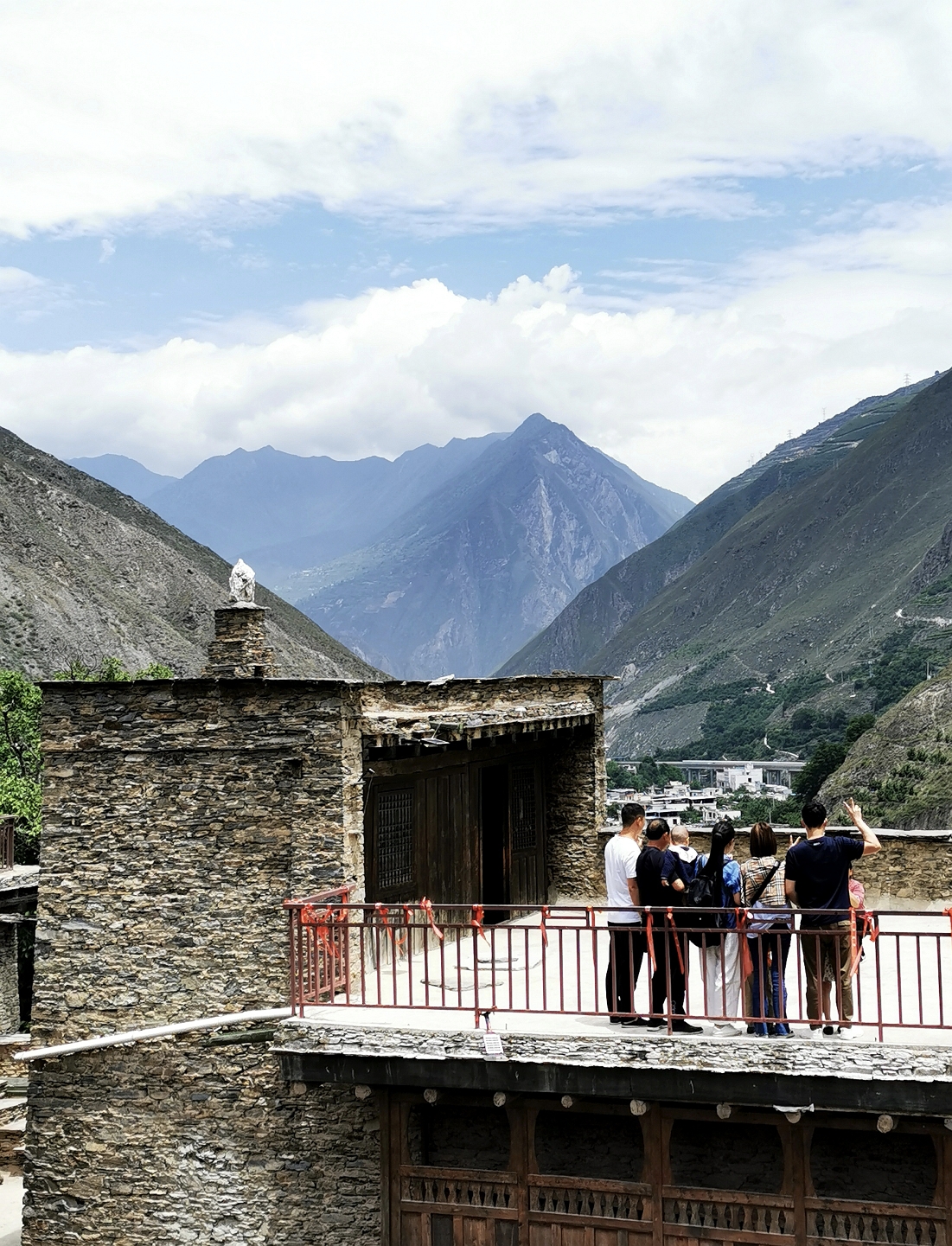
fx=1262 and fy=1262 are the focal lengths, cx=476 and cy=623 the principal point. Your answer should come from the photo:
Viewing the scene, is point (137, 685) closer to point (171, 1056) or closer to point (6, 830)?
point (171, 1056)

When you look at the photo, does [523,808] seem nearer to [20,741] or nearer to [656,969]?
[656,969]

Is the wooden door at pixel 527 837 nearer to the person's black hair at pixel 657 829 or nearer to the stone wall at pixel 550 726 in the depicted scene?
the stone wall at pixel 550 726

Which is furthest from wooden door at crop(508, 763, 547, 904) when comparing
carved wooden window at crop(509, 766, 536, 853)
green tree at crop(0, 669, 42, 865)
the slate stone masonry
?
green tree at crop(0, 669, 42, 865)

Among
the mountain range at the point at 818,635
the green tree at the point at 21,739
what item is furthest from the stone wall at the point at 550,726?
the mountain range at the point at 818,635

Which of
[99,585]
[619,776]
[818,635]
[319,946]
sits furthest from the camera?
[818,635]

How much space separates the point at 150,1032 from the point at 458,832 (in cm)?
493

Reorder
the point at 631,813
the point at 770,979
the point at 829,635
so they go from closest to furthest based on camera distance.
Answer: the point at 770,979 < the point at 631,813 < the point at 829,635

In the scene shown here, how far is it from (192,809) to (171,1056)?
2.55 metres

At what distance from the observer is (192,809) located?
13.4 meters

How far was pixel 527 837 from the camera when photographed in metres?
18.5

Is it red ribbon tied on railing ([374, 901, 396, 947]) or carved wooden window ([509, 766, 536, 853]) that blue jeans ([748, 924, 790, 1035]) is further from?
carved wooden window ([509, 766, 536, 853])

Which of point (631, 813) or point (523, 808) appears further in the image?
point (523, 808)

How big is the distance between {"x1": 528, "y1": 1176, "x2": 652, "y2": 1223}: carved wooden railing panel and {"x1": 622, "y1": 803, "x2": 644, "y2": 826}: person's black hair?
11.1 ft

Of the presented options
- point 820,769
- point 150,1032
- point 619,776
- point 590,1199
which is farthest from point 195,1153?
point 619,776
